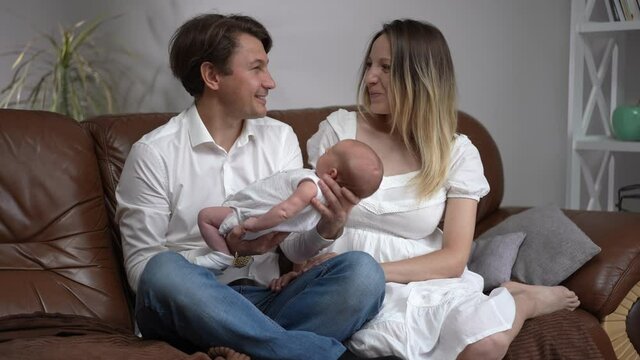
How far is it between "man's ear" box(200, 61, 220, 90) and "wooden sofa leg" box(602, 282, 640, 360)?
1.25 m

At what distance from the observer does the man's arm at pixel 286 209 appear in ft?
6.98

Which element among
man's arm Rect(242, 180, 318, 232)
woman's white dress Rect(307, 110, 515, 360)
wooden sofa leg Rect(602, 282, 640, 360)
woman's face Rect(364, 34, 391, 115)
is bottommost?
wooden sofa leg Rect(602, 282, 640, 360)

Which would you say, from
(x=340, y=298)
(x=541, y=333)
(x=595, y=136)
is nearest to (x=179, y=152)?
(x=340, y=298)

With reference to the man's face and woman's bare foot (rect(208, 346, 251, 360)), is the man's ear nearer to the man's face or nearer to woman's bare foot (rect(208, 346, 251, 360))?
the man's face

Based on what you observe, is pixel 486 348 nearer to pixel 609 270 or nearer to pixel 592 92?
pixel 609 270

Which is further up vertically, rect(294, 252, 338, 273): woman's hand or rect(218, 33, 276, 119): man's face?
rect(218, 33, 276, 119): man's face

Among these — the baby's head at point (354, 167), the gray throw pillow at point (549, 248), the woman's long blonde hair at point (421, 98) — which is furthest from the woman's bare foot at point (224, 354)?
the gray throw pillow at point (549, 248)

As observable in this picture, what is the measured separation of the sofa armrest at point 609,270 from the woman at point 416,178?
0.20 feet

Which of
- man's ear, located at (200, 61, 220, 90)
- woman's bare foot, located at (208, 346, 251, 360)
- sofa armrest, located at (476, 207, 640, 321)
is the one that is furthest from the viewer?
sofa armrest, located at (476, 207, 640, 321)

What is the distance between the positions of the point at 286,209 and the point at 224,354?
0.35 m

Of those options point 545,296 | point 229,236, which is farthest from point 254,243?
point 545,296

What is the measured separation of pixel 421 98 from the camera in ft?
8.57

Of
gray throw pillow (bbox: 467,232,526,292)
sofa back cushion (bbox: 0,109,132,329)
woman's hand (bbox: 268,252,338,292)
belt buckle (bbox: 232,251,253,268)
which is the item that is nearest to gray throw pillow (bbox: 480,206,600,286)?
gray throw pillow (bbox: 467,232,526,292)

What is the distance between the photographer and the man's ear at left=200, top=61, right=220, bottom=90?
2529mm
